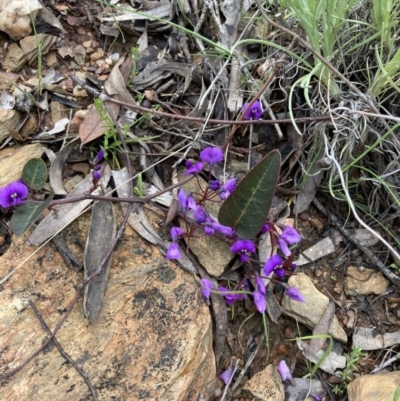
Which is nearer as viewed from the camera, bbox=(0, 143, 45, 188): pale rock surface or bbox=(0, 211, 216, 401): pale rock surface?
bbox=(0, 211, 216, 401): pale rock surface

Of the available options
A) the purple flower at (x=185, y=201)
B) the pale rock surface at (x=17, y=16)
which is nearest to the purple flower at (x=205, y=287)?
the purple flower at (x=185, y=201)

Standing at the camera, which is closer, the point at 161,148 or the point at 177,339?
the point at 177,339

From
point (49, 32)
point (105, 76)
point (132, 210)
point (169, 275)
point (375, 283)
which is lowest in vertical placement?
point (375, 283)

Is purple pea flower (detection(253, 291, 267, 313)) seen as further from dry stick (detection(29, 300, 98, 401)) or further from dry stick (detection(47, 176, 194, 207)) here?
dry stick (detection(29, 300, 98, 401))

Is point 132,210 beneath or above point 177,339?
above

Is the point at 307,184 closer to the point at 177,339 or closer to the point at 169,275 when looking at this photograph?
the point at 169,275

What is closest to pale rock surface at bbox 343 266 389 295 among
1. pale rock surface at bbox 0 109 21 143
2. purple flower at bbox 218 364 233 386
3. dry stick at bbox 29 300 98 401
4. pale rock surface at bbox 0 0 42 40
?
purple flower at bbox 218 364 233 386

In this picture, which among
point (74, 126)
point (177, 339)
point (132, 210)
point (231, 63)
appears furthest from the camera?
point (231, 63)

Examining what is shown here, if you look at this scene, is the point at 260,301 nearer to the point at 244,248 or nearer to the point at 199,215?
the point at 244,248

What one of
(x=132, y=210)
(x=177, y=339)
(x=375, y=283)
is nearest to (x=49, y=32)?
(x=132, y=210)
